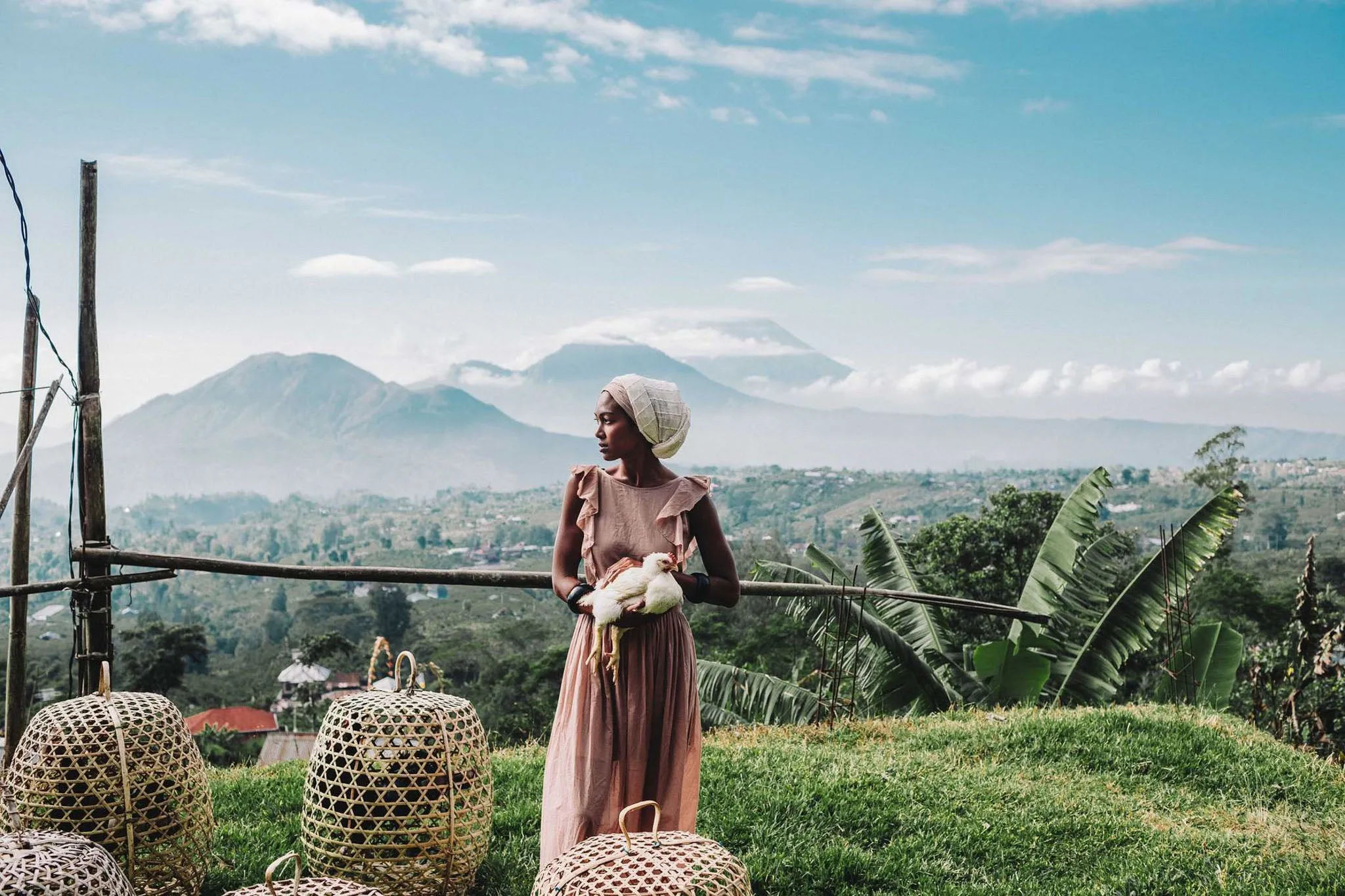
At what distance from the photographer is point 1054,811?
15.1ft

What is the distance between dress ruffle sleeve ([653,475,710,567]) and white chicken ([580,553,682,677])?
117mm

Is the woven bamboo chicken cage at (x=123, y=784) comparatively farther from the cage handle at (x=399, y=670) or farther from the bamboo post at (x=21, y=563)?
the bamboo post at (x=21, y=563)

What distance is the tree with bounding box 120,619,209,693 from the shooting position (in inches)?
1031

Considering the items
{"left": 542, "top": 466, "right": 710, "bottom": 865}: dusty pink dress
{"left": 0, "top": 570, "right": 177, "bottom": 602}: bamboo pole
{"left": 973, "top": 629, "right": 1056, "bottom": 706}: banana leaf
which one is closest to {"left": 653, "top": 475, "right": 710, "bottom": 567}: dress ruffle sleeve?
{"left": 542, "top": 466, "right": 710, "bottom": 865}: dusty pink dress

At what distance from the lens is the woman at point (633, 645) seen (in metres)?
3.35

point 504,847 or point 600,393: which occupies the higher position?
point 600,393

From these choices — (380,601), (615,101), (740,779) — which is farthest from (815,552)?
(615,101)

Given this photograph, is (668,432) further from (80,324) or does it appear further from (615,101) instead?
(615,101)

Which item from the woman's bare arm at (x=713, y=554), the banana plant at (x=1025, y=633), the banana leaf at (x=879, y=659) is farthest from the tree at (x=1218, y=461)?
the woman's bare arm at (x=713, y=554)

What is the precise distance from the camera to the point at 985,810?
4.58 metres

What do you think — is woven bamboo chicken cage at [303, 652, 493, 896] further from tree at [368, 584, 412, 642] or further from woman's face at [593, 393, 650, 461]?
tree at [368, 584, 412, 642]

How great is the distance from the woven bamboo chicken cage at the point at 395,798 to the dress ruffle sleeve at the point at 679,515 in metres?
0.92

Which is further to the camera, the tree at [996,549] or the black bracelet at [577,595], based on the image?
the tree at [996,549]

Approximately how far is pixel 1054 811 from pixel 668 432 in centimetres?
261
